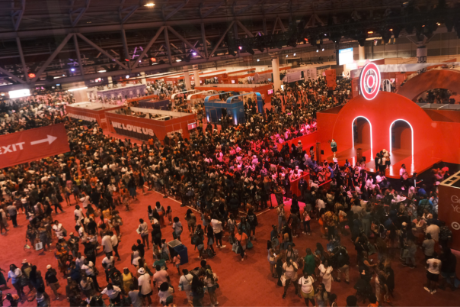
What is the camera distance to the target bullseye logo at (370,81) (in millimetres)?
15352

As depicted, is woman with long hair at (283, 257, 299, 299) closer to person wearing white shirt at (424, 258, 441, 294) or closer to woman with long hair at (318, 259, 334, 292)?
woman with long hair at (318, 259, 334, 292)

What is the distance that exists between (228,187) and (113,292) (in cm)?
581

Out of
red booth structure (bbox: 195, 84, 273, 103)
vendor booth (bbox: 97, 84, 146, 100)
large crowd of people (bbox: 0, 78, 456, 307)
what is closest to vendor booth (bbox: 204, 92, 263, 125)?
red booth structure (bbox: 195, 84, 273, 103)

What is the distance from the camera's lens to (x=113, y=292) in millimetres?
7434

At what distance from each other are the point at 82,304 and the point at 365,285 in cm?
648

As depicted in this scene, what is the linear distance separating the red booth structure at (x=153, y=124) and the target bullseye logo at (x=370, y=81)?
41.3 ft

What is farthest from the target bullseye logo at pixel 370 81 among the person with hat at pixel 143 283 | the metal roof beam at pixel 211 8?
the person with hat at pixel 143 283

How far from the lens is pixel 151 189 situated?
15891 mm

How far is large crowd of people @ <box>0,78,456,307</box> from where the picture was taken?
7562mm

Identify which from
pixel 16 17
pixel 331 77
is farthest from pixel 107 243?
pixel 331 77

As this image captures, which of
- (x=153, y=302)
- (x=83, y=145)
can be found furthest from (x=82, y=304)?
(x=83, y=145)

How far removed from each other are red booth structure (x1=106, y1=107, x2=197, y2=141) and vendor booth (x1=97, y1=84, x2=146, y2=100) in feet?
40.6

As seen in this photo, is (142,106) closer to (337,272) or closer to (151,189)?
(151,189)

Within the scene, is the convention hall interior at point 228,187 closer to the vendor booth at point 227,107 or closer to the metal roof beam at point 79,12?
the metal roof beam at point 79,12
